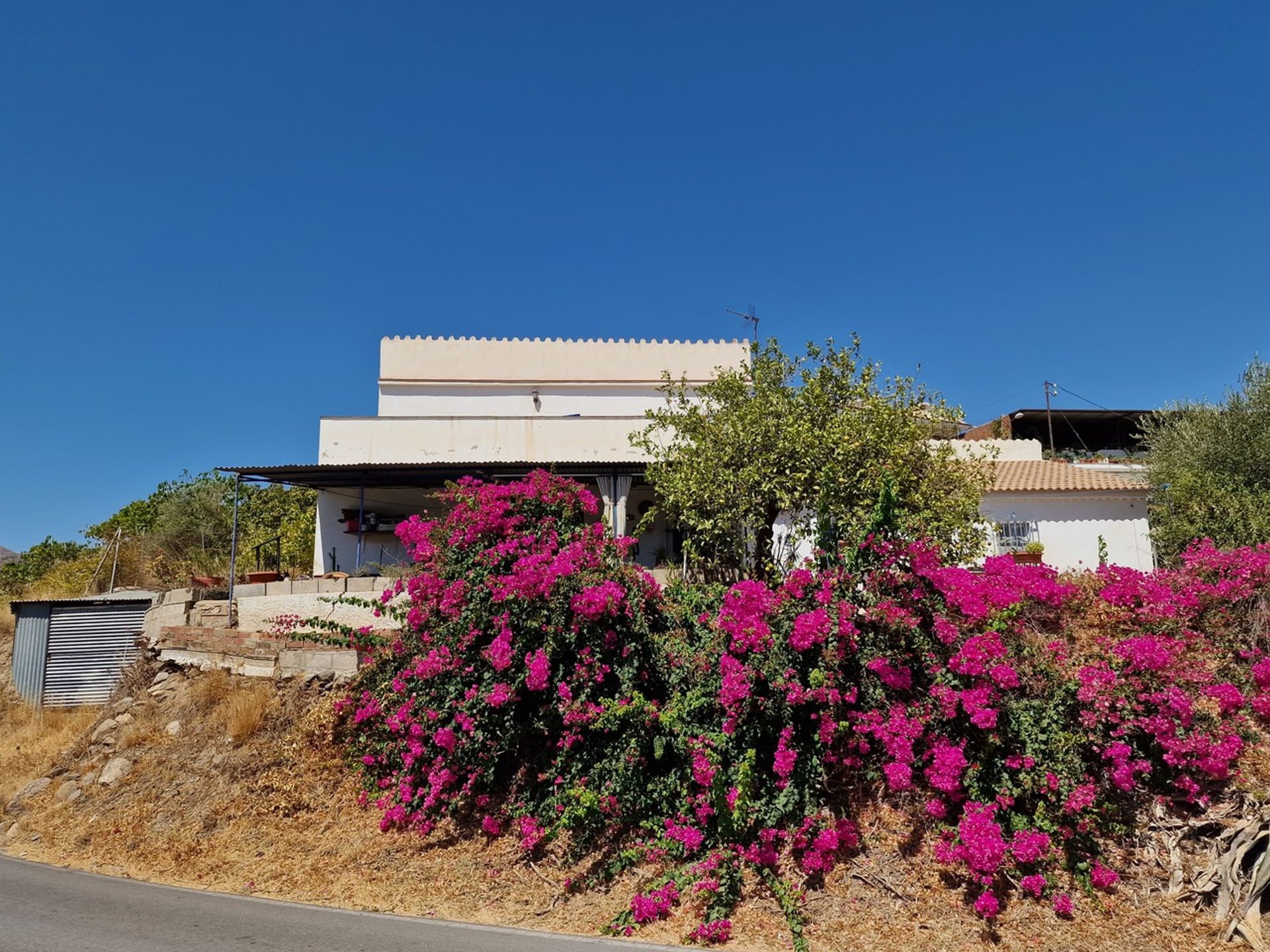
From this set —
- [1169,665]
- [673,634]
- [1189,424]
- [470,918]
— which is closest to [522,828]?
[470,918]

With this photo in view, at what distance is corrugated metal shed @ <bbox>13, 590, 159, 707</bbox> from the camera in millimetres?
13641

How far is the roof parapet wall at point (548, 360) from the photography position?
22.5 meters

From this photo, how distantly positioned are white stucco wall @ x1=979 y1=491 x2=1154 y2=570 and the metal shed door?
1836 centimetres

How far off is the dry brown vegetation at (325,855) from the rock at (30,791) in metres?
0.13

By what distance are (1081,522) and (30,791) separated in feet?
68.6

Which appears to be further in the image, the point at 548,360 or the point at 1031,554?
the point at 548,360

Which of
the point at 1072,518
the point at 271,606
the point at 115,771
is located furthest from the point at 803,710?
the point at 1072,518

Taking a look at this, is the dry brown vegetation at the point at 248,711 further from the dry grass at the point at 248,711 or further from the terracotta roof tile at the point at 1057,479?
the terracotta roof tile at the point at 1057,479

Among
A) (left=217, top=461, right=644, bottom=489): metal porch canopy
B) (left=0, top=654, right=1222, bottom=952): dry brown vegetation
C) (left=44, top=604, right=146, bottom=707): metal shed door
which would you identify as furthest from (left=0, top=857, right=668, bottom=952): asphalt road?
(left=217, top=461, right=644, bottom=489): metal porch canopy

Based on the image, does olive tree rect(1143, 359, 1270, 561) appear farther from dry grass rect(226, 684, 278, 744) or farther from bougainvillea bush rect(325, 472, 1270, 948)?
dry grass rect(226, 684, 278, 744)

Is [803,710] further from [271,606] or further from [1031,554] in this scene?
[1031,554]

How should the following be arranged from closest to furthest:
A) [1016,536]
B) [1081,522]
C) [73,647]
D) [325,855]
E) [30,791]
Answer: [325,855]
[30,791]
[73,647]
[1081,522]
[1016,536]

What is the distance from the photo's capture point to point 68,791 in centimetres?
1022

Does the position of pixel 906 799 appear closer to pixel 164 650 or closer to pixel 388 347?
pixel 164 650
